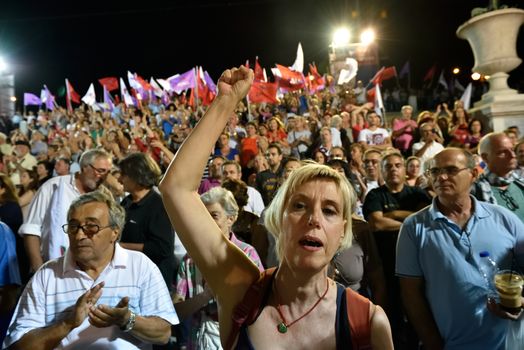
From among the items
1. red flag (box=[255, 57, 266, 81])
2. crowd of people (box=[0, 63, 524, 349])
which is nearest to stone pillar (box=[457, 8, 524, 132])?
crowd of people (box=[0, 63, 524, 349])

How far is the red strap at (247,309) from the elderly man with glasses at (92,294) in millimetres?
879

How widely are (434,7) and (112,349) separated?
147 ft

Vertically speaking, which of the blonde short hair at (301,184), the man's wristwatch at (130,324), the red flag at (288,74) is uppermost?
the red flag at (288,74)

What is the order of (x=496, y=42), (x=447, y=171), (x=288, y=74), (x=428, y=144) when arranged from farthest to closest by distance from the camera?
(x=288, y=74) → (x=496, y=42) → (x=428, y=144) → (x=447, y=171)

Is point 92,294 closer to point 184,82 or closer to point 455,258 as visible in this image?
point 455,258

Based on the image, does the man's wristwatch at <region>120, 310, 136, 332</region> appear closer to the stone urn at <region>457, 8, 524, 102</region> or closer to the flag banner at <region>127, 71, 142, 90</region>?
the stone urn at <region>457, 8, 524, 102</region>

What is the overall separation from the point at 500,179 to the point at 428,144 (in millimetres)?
3895

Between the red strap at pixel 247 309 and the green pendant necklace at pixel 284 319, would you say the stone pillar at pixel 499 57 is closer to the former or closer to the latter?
the green pendant necklace at pixel 284 319

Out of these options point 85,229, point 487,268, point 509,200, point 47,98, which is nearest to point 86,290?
point 85,229

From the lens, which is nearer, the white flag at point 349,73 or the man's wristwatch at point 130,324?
the man's wristwatch at point 130,324

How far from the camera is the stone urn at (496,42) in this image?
9195 millimetres

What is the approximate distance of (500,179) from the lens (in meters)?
4.18

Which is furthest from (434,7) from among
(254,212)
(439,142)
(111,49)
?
(254,212)

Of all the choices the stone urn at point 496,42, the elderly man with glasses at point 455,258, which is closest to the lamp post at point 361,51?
the stone urn at point 496,42
